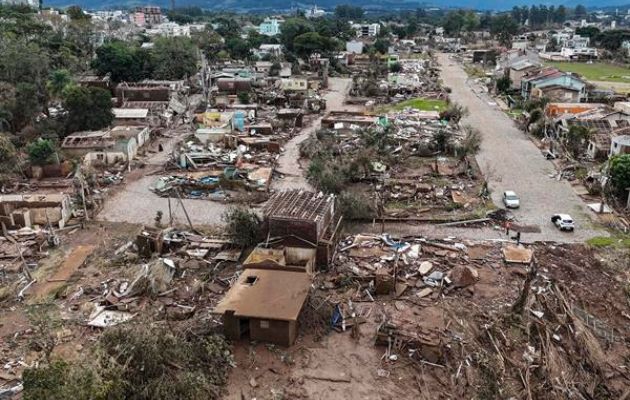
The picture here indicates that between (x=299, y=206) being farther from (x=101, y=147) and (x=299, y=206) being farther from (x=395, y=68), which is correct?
(x=395, y=68)

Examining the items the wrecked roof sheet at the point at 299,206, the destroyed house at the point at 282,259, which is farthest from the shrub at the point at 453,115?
the destroyed house at the point at 282,259

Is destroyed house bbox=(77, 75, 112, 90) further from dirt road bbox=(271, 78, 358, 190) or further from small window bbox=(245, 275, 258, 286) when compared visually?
small window bbox=(245, 275, 258, 286)

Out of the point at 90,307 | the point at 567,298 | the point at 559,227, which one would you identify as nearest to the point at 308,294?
the point at 90,307

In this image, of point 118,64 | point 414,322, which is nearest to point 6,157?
point 414,322

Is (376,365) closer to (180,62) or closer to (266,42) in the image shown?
(180,62)

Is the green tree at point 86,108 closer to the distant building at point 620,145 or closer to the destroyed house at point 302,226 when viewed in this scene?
the destroyed house at point 302,226
